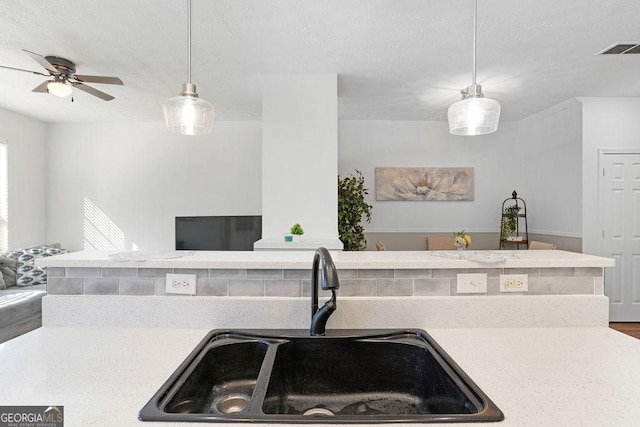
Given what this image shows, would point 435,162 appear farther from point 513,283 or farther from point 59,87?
point 59,87

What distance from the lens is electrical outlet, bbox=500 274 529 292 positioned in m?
1.23

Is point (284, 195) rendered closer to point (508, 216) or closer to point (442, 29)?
point (442, 29)

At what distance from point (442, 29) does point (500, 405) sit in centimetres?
243

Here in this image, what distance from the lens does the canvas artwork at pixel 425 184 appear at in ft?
16.5

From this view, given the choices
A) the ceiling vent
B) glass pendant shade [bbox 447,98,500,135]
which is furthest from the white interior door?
glass pendant shade [bbox 447,98,500,135]

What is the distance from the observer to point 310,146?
324 centimetres

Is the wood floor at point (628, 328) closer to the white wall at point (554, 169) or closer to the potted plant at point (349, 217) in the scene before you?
the white wall at point (554, 169)

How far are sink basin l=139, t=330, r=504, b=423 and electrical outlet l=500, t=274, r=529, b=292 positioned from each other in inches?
14.5

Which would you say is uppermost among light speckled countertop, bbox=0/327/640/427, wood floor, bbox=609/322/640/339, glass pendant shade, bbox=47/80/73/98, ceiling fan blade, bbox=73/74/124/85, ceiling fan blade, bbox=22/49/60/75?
ceiling fan blade, bbox=22/49/60/75

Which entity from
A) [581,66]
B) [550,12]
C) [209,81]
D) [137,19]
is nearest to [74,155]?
[209,81]

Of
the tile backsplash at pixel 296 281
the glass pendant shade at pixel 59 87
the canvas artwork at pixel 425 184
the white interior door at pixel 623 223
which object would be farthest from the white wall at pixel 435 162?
the tile backsplash at pixel 296 281

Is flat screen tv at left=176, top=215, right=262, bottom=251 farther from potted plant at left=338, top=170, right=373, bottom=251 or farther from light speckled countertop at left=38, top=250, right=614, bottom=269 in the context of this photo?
light speckled countertop at left=38, top=250, right=614, bottom=269

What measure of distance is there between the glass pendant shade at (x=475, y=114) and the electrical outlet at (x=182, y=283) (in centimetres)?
131

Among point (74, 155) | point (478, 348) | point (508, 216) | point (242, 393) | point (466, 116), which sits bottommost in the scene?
point (242, 393)
